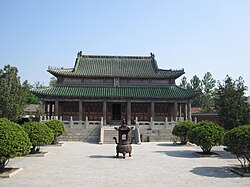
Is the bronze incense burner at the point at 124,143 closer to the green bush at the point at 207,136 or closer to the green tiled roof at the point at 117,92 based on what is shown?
the green bush at the point at 207,136

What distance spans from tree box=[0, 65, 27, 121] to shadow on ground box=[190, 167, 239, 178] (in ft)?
83.4

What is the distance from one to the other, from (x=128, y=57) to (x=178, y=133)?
18.4m

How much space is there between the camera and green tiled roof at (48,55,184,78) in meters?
35.8

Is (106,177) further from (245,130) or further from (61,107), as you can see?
(61,107)

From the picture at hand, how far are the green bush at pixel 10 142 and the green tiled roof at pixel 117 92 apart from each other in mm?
21293

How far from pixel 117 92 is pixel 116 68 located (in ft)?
14.9

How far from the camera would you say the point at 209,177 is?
11.6 m

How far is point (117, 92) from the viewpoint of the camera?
34.8 m

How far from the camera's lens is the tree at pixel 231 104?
2417 centimetres

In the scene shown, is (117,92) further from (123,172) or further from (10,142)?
(10,142)

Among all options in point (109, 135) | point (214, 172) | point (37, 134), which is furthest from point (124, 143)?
point (109, 135)

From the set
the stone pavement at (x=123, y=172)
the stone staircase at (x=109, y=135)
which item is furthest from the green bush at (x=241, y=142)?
the stone staircase at (x=109, y=135)

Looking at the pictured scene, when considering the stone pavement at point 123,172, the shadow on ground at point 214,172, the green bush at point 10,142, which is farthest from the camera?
the shadow on ground at point 214,172

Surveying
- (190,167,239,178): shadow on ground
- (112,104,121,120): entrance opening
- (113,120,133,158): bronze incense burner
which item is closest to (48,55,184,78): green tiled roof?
(112,104,121,120): entrance opening
